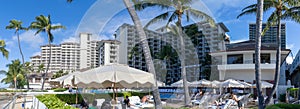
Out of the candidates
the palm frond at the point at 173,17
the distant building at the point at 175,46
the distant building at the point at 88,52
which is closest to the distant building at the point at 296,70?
the palm frond at the point at 173,17

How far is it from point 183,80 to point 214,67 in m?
1.21

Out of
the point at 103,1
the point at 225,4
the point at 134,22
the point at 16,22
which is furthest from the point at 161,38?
the point at 16,22

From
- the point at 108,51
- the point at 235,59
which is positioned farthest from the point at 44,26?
the point at 108,51

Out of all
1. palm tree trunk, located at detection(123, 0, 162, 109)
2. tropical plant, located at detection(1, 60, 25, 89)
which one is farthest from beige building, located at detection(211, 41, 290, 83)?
tropical plant, located at detection(1, 60, 25, 89)

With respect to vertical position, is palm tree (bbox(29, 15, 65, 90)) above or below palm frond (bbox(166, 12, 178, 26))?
above

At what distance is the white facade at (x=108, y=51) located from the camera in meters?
6.96

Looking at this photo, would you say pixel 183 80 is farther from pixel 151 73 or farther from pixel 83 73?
pixel 83 73

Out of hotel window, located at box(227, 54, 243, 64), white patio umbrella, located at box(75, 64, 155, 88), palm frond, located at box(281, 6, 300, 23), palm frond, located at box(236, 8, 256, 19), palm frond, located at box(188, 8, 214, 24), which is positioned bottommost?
white patio umbrella, located at box(75, 64, 155, 88)

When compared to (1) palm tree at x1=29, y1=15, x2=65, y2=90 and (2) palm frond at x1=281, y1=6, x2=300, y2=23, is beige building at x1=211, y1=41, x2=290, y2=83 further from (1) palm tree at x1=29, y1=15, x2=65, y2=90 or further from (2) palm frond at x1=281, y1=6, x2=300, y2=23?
(1) palm tree at x1=29, y1=15, x2=65, y2=90

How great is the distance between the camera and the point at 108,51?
718 centimetres

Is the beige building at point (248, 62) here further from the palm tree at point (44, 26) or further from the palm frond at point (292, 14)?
the palm tree at point (44, 26)

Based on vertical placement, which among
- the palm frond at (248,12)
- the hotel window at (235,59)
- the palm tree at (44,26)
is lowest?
the hotel window at (235,59)

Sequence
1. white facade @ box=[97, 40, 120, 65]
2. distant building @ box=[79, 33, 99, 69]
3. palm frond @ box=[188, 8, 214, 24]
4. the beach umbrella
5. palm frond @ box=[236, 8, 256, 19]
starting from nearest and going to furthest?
1. distant building @ box=[79, 33, 99, 69]
2. white facade @ box=[97, 40, 120, 65]
3. the beach umbrella
4. palm frond @ box=[188, 8, 214, 24]
5. palm frond @ box=[236, 8, 256, 19]

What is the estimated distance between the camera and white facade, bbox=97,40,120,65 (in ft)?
22.8
